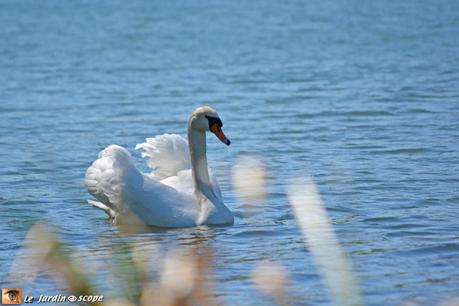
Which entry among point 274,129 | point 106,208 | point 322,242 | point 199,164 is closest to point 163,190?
point 199,164

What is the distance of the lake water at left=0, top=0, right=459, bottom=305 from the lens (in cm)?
909

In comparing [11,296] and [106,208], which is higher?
[11,296]

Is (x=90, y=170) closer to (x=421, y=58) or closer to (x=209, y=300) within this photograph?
(x=209, y=300)

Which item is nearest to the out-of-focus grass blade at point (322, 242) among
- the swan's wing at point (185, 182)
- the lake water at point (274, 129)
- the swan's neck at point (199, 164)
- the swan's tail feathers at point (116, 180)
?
the lake water at point (274, 129)

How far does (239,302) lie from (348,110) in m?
10.8

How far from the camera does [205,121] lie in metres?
10.8

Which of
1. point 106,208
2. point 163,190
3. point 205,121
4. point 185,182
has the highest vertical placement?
point 205,121

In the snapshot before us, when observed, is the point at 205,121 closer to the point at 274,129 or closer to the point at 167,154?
the point at 167,154

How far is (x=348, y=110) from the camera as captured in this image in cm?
1806

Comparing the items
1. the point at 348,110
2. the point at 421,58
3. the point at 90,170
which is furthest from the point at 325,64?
the point at 90,170

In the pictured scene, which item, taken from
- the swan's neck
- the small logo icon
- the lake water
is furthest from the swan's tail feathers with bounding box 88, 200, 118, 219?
the small logo icon

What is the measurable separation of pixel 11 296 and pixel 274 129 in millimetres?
9272

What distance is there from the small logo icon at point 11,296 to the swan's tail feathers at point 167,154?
11.5ft

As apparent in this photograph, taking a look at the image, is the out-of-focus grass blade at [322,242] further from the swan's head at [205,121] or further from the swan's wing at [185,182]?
the swan's head at [205,121]
